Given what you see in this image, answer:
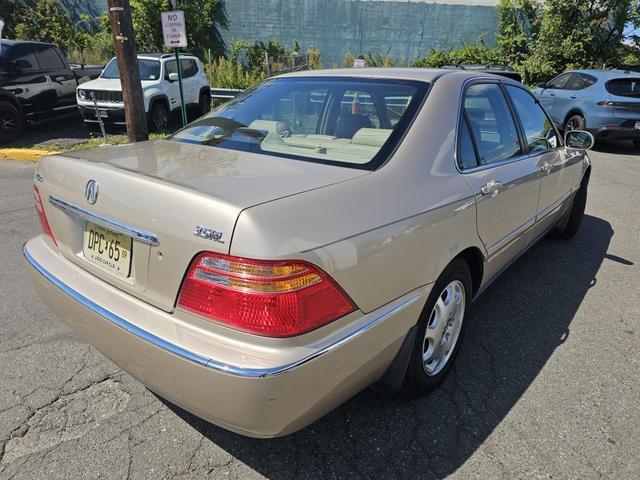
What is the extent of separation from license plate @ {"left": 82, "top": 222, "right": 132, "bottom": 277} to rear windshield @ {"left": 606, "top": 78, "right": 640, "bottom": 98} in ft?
35.1

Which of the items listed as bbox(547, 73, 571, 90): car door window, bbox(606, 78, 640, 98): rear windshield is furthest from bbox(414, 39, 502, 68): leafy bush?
bbox(606, 78, 640, 98): rear windshield

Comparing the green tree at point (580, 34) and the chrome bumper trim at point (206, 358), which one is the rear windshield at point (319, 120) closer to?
the chrome bumper trim at point (206, 358)

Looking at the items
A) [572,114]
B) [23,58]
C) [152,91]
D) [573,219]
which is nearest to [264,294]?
[573,219]

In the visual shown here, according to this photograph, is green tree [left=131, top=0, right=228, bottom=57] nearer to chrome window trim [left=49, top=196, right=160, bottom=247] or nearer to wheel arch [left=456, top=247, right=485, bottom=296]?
chrome window trim [left=49, top=196, right=160, bottom=247]

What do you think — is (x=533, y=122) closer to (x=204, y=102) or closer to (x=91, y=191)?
(x=91, y=191)

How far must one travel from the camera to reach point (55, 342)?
2.98m

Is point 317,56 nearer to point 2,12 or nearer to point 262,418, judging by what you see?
point 2,12

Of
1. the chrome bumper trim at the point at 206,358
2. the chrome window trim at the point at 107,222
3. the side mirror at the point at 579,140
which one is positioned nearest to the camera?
the chrome bumper trim at the point at 206,358

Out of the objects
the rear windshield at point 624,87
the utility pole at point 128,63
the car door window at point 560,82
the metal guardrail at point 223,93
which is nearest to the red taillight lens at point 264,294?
the utility pole at point 128,63

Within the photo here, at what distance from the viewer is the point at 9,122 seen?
9227 mm

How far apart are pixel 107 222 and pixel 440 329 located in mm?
1691

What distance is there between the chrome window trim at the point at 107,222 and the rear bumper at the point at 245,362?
273 millimetres

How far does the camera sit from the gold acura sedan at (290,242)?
1.61m

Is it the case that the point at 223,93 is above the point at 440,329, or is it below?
below
